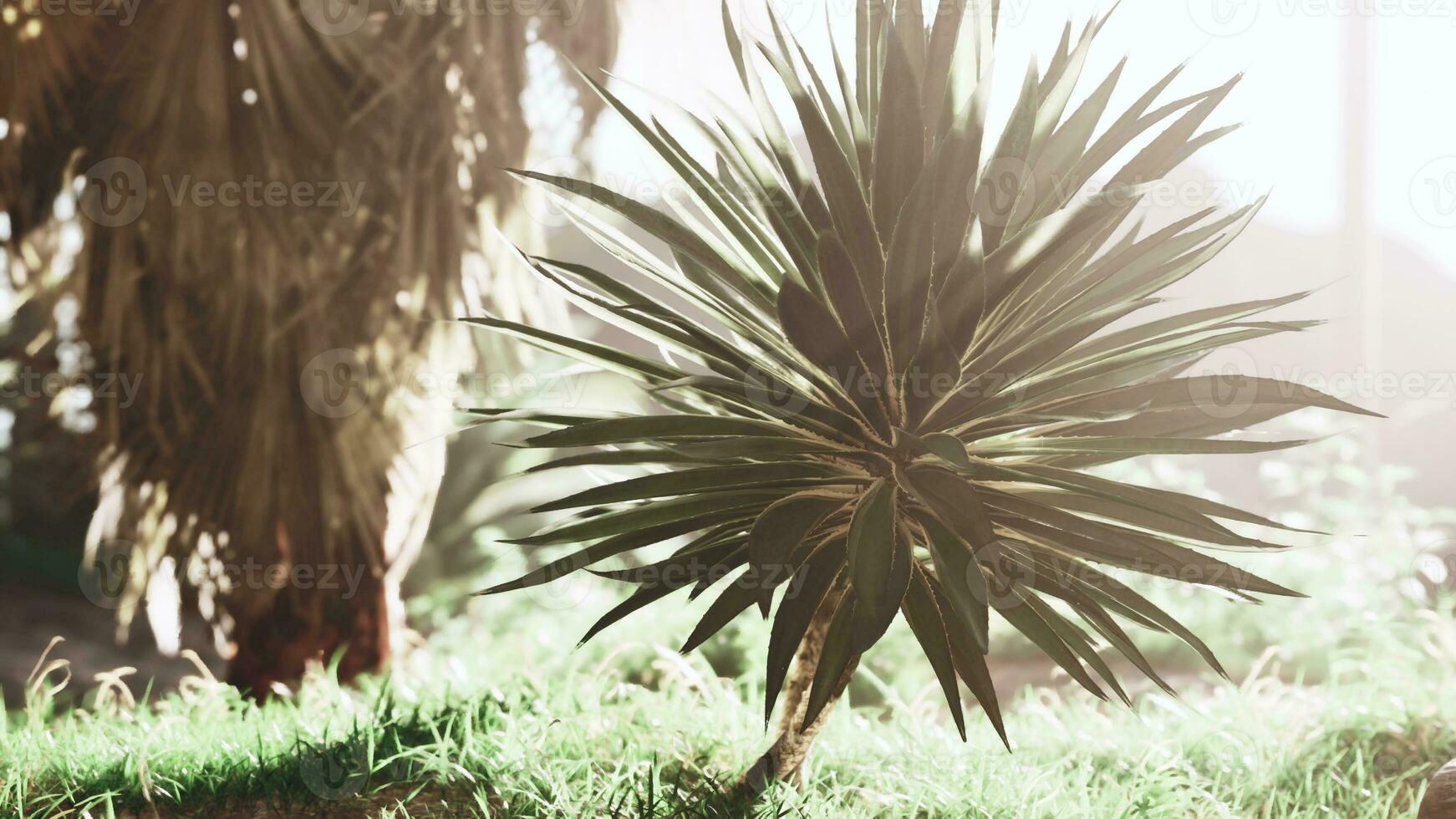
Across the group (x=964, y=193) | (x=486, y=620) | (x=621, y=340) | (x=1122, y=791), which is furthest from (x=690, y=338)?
(x=621, y=340)

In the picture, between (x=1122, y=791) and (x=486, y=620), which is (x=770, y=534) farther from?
(x=486, y=620)

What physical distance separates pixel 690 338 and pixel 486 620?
4888 mm

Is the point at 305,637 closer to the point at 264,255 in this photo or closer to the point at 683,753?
the point at 264,255

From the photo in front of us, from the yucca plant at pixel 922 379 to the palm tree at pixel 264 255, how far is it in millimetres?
1766

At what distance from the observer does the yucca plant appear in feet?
5.15

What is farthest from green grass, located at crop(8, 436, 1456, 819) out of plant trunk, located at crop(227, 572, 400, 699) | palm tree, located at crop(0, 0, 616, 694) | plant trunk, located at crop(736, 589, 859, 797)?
palm tree, located at crop(0, 0, 616, 694)

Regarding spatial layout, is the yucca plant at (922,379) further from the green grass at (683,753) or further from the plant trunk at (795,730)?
the green grass at (683,753)

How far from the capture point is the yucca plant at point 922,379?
5.15ft

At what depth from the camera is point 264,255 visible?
10.8ft

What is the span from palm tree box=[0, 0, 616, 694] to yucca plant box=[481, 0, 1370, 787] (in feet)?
5.79

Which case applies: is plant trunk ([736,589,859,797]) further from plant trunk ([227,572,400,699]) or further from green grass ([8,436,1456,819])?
plant trunk ([227,572,400,699])

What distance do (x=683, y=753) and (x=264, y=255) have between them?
2.30m

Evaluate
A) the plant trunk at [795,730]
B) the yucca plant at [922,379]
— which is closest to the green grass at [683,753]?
the plant trunk at [795,730]

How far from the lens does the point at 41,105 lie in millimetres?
3270
